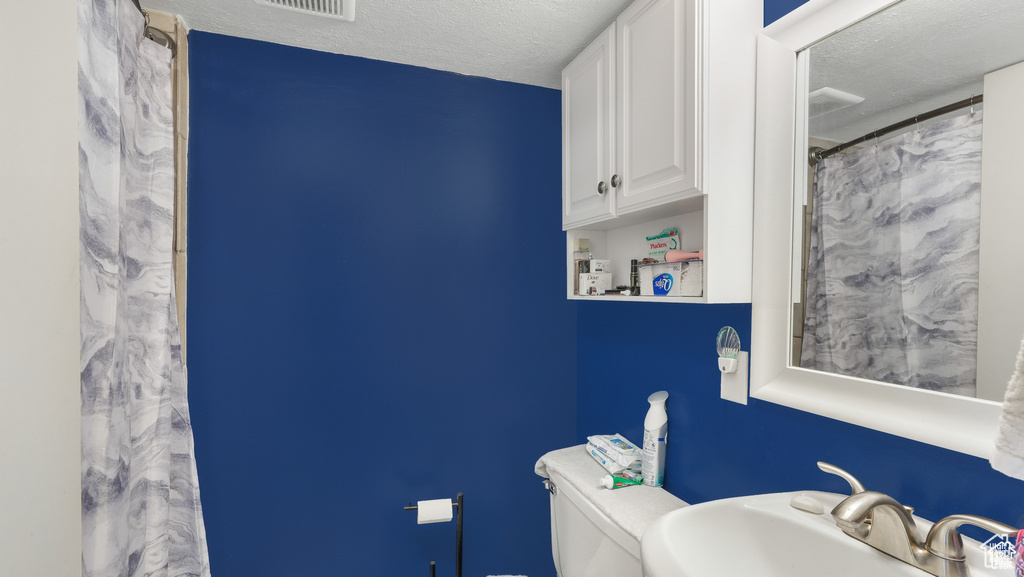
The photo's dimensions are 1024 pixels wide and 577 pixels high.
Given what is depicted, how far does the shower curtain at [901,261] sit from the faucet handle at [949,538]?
20cm

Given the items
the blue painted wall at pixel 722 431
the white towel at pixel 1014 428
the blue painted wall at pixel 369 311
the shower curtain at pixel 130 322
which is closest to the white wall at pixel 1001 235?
the blue painted wall at pixel 722 431

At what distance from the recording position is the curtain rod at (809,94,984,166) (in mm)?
766

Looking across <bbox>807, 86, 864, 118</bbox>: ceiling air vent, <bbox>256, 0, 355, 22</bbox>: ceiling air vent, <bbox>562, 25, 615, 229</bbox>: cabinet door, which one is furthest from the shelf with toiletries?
<bbox>256, 0, 355, 22</bbox>: ceiling air vent

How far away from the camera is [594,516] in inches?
51.4

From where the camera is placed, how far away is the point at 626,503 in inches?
51.6

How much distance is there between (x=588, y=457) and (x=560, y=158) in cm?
125

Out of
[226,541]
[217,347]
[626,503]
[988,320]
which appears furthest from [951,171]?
[226,541]

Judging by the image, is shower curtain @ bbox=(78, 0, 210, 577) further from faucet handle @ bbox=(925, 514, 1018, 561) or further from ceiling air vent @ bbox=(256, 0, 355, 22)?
faucet handle @ bbox=(925, 514, 1018, 561)

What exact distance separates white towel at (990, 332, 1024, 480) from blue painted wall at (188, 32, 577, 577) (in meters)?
1.55

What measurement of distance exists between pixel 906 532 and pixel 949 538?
0.17 ft

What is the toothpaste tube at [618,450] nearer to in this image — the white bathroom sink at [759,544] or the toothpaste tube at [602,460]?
the toothpaste tube at [602,460]

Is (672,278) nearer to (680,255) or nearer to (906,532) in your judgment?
(680,255)

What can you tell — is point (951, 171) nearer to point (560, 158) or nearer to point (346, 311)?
point (560, 158)

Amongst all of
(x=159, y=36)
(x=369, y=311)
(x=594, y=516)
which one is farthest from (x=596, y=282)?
(x=159, y=36)
